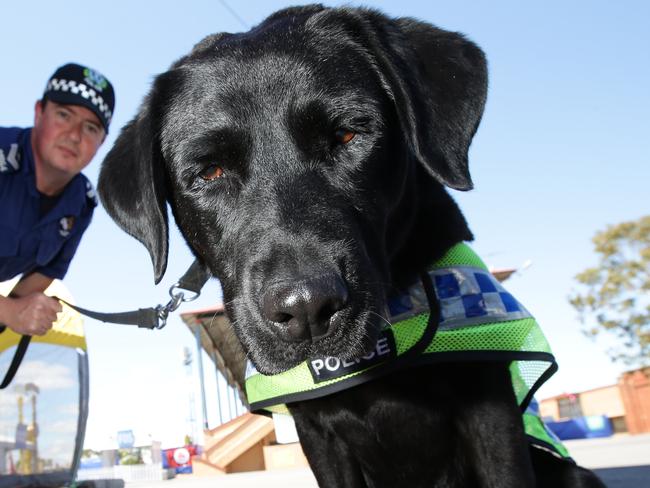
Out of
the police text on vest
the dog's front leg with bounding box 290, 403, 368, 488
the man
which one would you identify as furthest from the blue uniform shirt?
the police text on vest

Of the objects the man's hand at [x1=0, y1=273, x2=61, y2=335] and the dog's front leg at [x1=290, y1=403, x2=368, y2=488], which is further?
the man's hand at [x1=0, y1=273, x2=61, y2=335]

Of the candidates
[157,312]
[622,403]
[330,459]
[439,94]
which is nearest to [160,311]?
[157,312]

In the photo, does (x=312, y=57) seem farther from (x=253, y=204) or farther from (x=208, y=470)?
(x=208, y=470)

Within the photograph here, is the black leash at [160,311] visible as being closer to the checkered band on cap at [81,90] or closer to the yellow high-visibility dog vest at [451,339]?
the yellow high-visibility dog vest at [451,339]

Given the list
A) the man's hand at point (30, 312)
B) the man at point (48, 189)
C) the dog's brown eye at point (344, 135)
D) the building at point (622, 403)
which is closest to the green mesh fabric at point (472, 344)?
the dog's brown eye at point (344, 135)

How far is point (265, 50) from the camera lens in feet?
7.57

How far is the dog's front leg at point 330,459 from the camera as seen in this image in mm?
2371

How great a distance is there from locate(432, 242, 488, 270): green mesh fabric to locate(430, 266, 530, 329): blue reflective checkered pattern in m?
0.02

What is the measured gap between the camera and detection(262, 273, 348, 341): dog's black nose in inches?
63.8

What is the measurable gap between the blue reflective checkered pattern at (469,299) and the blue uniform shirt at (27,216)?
8.59 feet

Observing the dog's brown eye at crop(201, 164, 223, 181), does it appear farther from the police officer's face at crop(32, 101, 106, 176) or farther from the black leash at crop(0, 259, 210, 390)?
the police officer's face at crop(32, 101, 106, 176)

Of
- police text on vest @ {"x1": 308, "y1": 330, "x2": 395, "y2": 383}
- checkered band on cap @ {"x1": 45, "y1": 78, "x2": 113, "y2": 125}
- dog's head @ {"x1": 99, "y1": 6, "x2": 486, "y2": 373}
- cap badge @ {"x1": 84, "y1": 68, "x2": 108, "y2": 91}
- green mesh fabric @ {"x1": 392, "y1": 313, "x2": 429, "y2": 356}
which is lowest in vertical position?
police text on vest @ {"x1": 308, "y1": 330, "x2": 395, "y2": 383}

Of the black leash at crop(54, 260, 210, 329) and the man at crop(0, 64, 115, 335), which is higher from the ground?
the man at crop(0, 64, 115, 335)

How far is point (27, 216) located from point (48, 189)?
229mm
